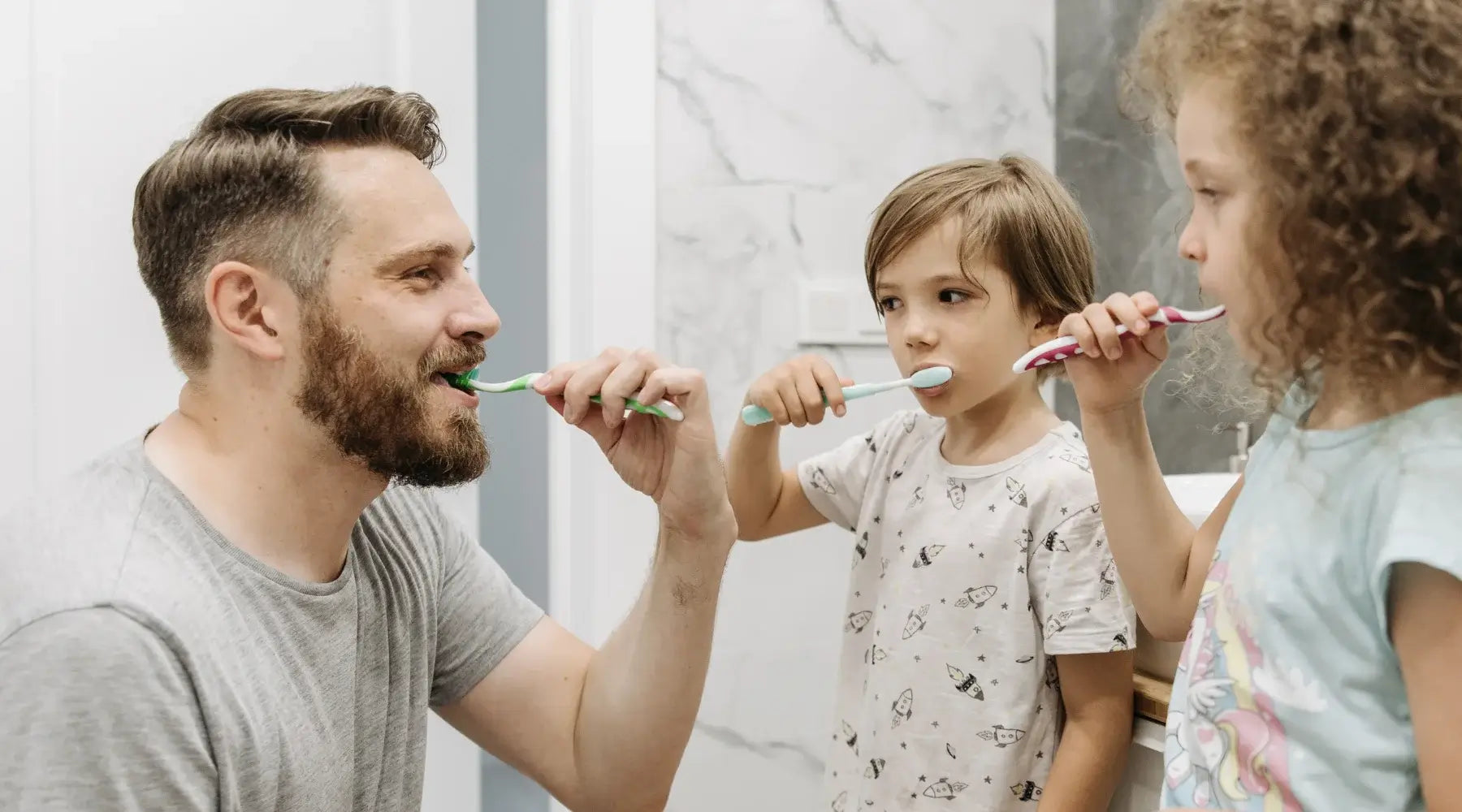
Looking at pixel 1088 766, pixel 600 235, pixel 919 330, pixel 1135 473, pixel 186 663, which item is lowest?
pixel 1088 766

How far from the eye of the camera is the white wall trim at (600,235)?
1542 mm

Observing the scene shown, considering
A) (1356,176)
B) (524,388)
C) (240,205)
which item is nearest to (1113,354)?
(1356,176)

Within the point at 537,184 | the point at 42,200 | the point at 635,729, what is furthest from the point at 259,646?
the point at 537,184

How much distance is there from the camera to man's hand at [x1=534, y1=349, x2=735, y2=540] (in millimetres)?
867

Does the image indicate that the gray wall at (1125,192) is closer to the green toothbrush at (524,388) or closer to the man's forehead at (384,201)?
the green toothbrush at (524,388)

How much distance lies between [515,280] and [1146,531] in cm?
131

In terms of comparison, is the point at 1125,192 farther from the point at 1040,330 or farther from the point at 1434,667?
the point at 1434,667

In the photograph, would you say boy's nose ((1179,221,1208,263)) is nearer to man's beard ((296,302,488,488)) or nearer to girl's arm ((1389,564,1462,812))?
girl's arm ((1389,564,1462,812))

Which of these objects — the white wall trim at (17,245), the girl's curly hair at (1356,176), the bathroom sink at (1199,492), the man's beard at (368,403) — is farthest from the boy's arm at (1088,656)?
the white wall trim at (17,245)

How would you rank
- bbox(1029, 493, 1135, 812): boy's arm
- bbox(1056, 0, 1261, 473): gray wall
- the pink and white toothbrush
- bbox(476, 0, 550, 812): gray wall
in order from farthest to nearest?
1. bbox(476, 0, 550, 812): gray wall
2. bbox(1056, 0, 1261, 473): gray wall
3. bbox(1029, 493, 1135, 812): boy's arm
4. the pink and white toothbrush

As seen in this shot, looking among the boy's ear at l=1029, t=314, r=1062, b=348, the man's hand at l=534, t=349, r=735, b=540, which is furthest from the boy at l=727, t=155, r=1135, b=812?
the man's hand at l=534, t=349, r=735, b=540

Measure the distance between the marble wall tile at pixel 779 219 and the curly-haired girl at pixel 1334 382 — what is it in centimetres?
95

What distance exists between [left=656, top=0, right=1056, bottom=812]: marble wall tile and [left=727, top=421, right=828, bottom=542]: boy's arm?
1.15 ft

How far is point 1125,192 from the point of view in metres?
1.62
